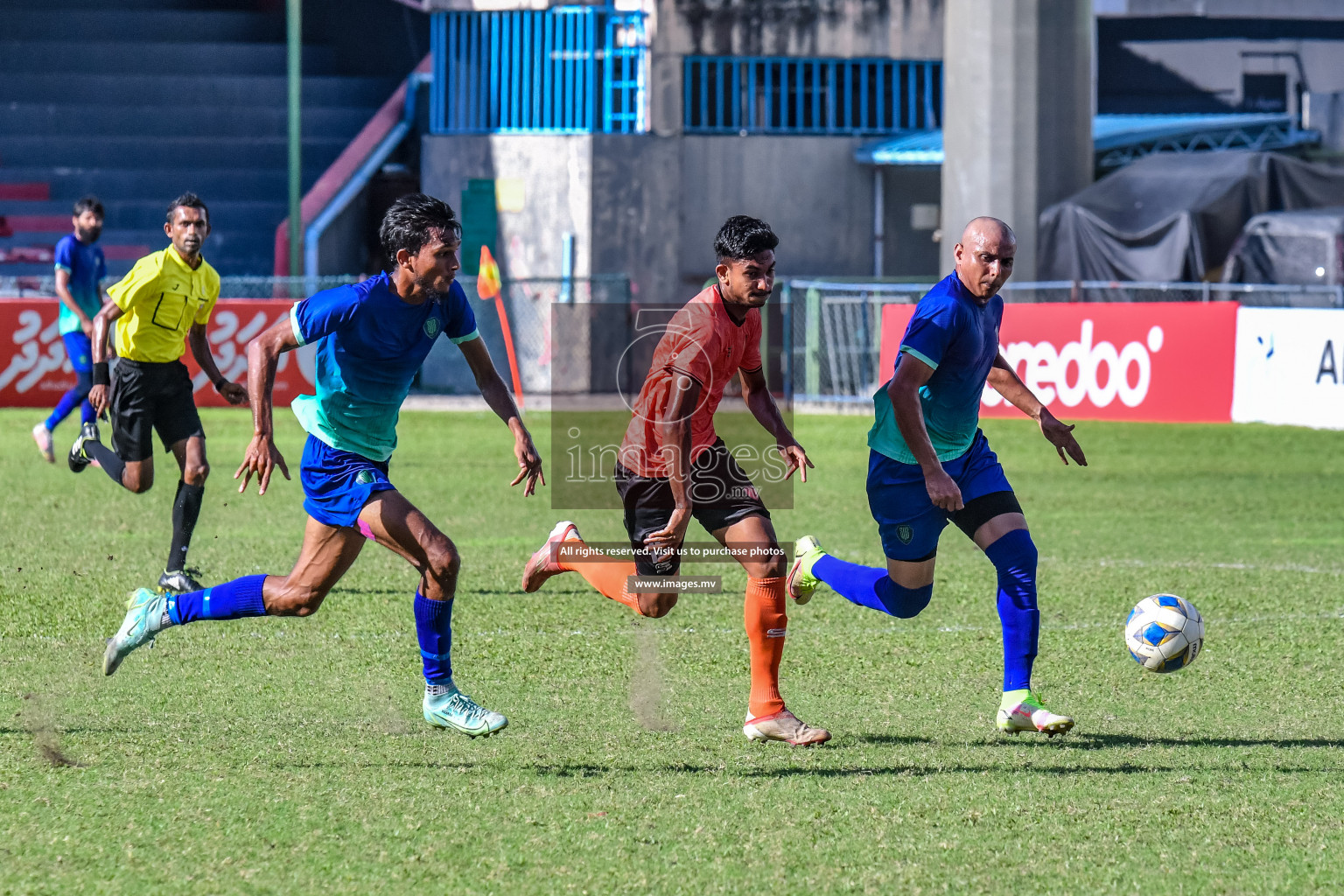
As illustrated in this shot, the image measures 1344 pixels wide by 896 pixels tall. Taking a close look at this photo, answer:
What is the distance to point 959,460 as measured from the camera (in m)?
7.04

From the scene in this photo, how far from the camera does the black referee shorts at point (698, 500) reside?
668cm

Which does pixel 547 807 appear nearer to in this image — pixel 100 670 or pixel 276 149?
pixel 100 670

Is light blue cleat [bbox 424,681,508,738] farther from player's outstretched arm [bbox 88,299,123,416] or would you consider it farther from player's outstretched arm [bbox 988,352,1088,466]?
player's outstretched arm [bbox 88,299,123,416]

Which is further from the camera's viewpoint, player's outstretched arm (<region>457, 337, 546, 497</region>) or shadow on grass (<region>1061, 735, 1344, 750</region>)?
player's outstretched arm (<region>457, 337, 546, 497</region>)

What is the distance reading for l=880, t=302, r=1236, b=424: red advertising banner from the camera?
67.2 feet

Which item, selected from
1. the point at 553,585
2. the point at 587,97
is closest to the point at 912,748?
the point at 553,585

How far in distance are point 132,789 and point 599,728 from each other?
1.76 meters

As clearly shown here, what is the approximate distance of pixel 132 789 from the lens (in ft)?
19.0

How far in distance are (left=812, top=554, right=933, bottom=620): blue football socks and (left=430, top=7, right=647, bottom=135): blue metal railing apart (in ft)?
76.2

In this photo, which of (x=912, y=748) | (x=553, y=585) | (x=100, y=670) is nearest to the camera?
(x=912, y=748)

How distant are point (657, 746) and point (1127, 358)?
15642mm

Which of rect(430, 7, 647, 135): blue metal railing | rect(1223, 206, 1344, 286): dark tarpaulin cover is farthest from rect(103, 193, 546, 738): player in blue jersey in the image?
rect(430, 7, 647, 135): blue metal railing

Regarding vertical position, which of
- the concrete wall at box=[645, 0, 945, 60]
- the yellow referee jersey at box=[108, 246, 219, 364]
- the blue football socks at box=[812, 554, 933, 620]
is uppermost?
the concrete wall at box=[645, 0, 945, 60]

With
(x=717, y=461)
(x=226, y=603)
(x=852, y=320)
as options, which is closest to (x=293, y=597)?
(x=226, y=603)
